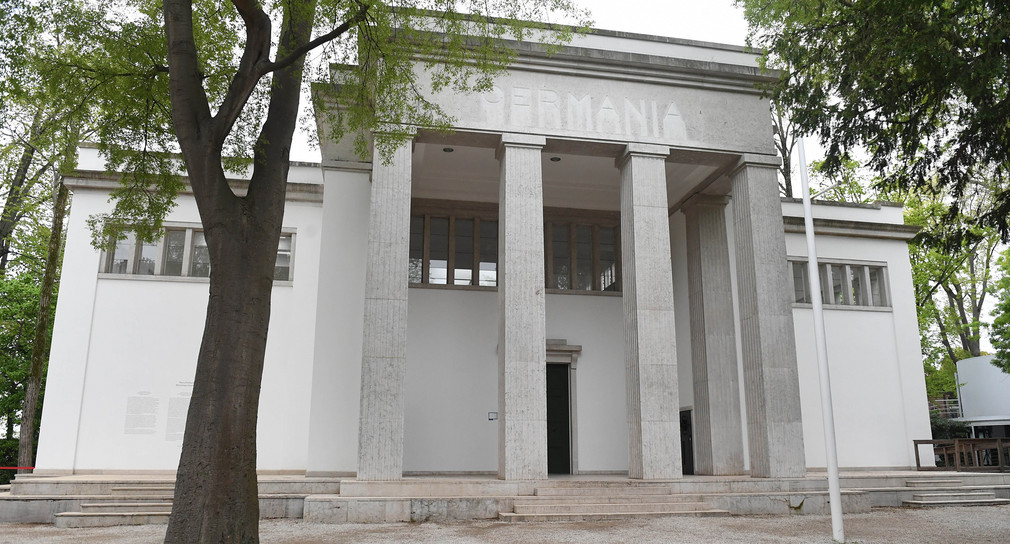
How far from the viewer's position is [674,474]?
13156 mm

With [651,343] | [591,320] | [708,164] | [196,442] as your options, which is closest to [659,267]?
[651,343]

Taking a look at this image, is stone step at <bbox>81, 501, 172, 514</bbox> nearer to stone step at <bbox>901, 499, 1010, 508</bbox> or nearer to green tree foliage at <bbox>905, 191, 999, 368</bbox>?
stone step at <bbox>901, 499, 1010, 508</bbox>

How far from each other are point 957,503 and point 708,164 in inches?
333

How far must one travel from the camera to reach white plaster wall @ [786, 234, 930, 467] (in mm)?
17781

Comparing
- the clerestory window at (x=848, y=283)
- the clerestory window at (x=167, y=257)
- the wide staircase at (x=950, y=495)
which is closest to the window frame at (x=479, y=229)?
the clerestory window at (x=167, y=257)

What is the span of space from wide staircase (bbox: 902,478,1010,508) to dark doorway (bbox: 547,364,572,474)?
725cm

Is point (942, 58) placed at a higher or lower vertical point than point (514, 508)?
higher

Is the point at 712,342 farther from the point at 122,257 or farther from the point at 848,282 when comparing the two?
the point at 122,257

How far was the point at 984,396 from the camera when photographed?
26.7 m

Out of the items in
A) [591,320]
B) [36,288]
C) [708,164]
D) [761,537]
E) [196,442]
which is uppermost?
[708,164]

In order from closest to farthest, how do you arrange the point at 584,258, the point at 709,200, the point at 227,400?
the point at 227,400 → the point at 709,200 → the point at 584,258

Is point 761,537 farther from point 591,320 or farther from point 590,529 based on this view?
point 591,320

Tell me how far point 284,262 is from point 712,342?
33.8 feet

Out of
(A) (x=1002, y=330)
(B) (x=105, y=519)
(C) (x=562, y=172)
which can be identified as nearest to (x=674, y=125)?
(C) (x=562, y=172)
